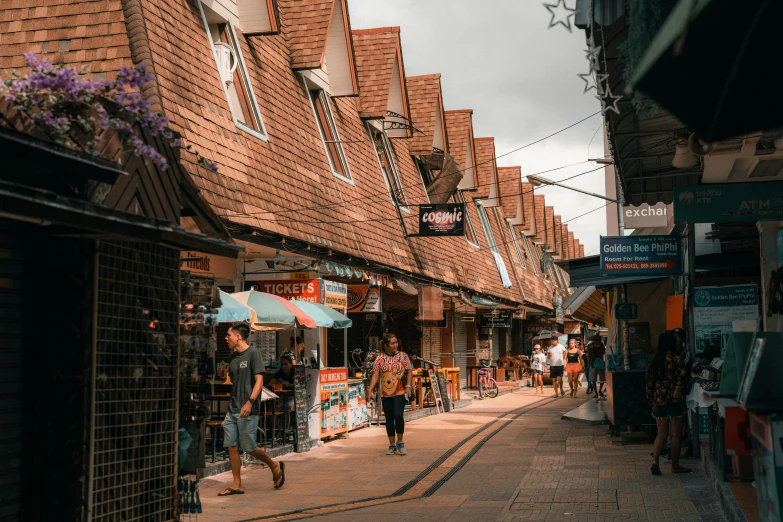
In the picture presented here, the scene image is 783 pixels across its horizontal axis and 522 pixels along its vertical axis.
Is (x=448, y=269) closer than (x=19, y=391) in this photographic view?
No

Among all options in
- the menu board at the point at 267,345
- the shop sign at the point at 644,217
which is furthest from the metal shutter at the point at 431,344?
the menu board at the point at 267,345

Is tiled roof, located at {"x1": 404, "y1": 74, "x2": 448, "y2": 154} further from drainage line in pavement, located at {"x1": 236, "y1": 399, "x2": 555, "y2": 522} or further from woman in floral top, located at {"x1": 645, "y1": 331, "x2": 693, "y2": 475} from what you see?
woman in floral top, located at {"x1": 645, "y1": 331, "x2": 693, "y2": 475}

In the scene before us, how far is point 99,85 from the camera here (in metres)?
5.97

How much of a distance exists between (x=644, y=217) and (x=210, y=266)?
517 inches

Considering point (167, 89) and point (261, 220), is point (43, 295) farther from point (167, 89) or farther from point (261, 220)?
point (261, 220)

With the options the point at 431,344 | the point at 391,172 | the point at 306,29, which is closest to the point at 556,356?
the point at 431,344

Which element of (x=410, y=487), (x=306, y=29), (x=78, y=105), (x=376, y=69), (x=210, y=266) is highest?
(x=376, y=69)

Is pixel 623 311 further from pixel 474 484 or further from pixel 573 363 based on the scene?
pixel 573 363

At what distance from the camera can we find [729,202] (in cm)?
1062

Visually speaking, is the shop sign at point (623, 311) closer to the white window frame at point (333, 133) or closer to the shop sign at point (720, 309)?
the shop sign at point (720, 309)

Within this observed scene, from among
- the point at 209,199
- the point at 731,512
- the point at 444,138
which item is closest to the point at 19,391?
the point at 731,512

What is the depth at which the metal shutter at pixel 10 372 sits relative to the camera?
5.60 meters

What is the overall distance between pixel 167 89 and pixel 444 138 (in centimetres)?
1617

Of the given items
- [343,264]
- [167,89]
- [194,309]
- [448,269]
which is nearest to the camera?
[194,309]
